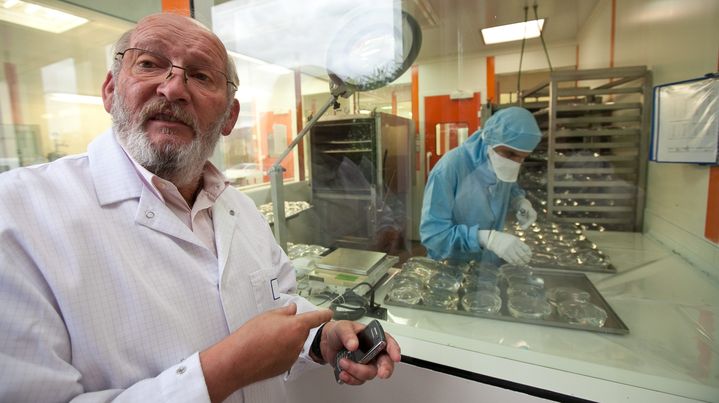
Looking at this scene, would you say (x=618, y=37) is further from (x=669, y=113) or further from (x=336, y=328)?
(x=336, y=328)

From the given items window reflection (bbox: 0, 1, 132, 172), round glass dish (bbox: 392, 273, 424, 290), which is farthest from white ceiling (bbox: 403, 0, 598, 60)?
window reflection (bbox: 0, 1, 132, 172)

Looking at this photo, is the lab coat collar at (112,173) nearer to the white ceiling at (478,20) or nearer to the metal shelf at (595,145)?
the white ceiling at (478,20)

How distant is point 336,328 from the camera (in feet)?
2.53

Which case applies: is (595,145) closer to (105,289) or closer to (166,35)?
(166,35)

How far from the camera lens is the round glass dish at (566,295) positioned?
1.17 m

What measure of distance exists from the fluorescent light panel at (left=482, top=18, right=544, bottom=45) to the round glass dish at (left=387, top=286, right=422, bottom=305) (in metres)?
1.15

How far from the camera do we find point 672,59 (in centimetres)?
113

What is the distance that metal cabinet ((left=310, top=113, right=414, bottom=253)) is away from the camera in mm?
1704

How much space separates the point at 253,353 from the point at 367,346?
0.27m

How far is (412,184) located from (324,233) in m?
0.58

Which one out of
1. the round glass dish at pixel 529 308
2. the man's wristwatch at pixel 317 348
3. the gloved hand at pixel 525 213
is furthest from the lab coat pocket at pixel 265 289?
the gloved hand at pixel 525 213

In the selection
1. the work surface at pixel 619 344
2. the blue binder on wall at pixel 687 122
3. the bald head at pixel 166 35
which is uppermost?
the bald head at pixel 166 35

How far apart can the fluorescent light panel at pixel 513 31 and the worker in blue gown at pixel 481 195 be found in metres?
0.35

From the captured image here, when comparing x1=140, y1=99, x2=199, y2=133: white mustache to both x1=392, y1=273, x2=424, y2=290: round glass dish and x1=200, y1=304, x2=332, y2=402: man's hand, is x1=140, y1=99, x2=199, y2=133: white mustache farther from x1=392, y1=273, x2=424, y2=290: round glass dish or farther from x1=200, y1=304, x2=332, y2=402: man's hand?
x1=392, y1=273, x2=424, y2=290: round glass dish
